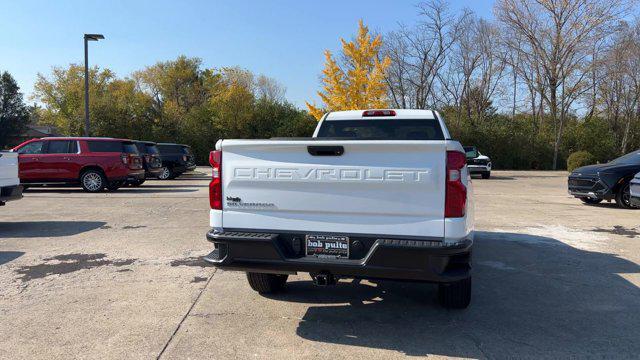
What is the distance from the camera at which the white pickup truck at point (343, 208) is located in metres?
3.63

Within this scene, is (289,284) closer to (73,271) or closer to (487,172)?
(73,271)

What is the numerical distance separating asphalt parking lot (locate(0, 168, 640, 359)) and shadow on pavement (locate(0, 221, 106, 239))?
0.31 ft

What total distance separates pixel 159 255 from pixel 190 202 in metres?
6.16

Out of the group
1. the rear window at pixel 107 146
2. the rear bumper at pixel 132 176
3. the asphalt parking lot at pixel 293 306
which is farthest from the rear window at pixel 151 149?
the asphalt parking lot at pixel 293 306

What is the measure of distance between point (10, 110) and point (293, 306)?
62.1 metres

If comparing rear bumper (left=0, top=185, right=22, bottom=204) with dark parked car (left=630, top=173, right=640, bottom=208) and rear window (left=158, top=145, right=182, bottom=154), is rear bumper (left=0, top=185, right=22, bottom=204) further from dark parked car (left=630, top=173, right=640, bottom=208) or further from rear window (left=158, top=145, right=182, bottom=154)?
rear window (left=158, top=145, right=182, bottom=154)

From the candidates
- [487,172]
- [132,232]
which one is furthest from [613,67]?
[132,232]

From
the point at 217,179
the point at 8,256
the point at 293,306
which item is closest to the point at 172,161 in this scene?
the point at 8,256

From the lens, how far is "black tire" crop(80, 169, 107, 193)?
597 inches

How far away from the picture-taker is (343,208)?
3.83 metres

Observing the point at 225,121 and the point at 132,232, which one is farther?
the point at 225,121

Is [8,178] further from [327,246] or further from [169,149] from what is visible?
[169,149]

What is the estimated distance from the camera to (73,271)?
5.96 metres

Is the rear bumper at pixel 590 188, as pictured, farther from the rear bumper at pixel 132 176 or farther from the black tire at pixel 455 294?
the rear bumper at pixel 132 176
